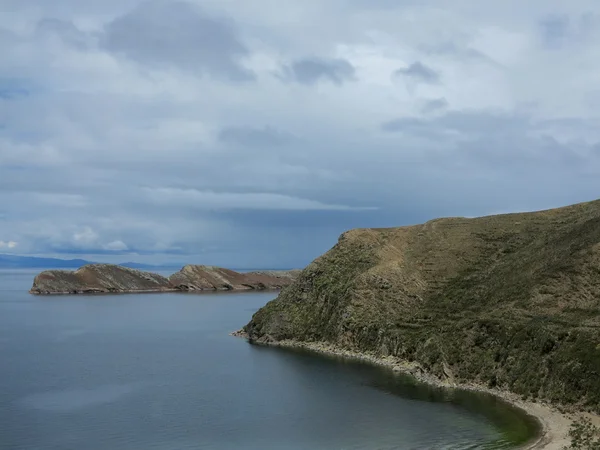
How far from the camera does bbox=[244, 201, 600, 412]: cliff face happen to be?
65.3m

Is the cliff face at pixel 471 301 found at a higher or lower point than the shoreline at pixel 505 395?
higher

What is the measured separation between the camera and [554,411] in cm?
5678

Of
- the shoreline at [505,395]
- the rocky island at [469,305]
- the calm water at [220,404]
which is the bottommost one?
the calm water at [220,404]

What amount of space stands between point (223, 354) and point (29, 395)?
119 ft

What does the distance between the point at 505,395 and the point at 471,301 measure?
2871cm

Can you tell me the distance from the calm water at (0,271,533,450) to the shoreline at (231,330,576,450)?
6.36ft

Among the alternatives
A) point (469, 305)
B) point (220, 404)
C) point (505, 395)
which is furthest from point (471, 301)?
point (220, 404)

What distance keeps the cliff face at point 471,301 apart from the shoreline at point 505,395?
1.24 m

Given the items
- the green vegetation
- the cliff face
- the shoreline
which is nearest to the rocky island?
the cliff face

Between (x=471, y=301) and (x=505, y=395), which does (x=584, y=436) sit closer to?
(x=505, y=395)

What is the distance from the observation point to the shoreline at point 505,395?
48344 mm

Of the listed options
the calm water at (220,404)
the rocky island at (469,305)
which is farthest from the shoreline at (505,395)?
the calm water at (220,404)

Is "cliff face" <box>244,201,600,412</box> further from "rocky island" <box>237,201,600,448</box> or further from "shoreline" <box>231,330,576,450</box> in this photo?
"shoreline" <box>231,330,576,450</box>

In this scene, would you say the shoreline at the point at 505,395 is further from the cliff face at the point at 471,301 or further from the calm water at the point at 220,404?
the calm water at the point at 220,404
